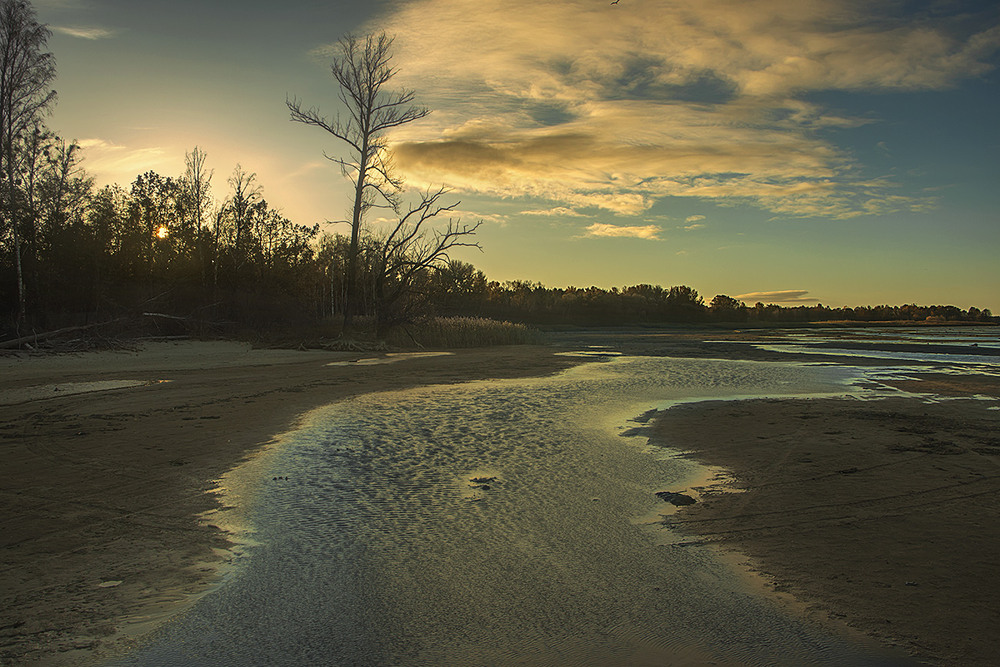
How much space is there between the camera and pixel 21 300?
2212 cm

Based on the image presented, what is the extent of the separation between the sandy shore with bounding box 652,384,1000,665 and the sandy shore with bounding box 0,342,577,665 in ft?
12.7

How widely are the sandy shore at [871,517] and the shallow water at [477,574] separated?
14.9 inches

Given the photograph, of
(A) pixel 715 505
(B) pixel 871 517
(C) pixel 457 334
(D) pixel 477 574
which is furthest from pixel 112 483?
(C) pixel 457 334

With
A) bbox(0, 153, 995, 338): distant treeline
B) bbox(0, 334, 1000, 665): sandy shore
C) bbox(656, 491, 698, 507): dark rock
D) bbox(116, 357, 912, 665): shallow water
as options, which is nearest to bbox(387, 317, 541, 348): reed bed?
bbox(0, 153, 995, 338): distant treeline

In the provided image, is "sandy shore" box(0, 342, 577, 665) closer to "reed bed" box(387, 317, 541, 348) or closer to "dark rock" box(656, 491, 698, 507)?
"dark rock" box(656, 491, 698, 507)

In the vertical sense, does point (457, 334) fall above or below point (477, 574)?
above

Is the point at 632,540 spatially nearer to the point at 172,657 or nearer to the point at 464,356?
the point at 172,657

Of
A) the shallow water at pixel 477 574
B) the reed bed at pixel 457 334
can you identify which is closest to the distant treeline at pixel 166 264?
the reed bed at pixel 457 334

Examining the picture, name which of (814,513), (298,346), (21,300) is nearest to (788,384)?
(814,513)

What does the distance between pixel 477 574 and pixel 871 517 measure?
3.30m

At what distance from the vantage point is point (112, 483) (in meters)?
5.97

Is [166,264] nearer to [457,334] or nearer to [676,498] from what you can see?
[457,334]

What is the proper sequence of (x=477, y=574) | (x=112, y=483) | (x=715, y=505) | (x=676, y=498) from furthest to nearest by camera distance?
(x=112, y=483)
(x=676, y=498)
(x=715, y=505)
(x=477, y=574)

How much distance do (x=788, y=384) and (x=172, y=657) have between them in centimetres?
1481
